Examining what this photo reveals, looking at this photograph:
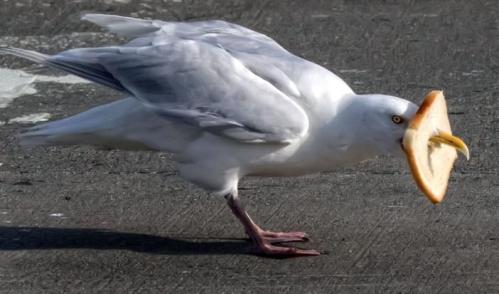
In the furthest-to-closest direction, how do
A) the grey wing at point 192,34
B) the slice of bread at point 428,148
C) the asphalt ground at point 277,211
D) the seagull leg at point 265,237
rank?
the grey wing at point 192,34
the seagull leg at point 265,237
the slice of bread at point 428,148
the asphalt ground at point 277,211

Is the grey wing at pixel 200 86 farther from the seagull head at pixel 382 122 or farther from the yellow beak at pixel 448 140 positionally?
the yellow beak at pixel 448 140

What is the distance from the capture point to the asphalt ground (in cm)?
470

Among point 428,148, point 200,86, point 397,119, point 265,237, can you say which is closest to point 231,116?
point 200,86

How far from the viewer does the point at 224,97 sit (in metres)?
4.89

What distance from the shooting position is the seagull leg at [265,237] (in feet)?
16.2

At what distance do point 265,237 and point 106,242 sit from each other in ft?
2.08

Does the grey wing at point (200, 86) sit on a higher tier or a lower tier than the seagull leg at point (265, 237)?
higher

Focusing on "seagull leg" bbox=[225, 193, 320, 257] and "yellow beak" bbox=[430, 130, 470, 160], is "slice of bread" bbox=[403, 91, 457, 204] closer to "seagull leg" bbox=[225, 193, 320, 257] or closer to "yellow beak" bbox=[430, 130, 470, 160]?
"yellow beak" bbox=[430, 130, 470, 160]

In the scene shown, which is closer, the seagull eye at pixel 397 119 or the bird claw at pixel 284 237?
the seagull eye at pixel 397 119

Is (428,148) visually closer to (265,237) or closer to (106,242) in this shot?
(265,237)

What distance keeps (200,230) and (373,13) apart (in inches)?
123

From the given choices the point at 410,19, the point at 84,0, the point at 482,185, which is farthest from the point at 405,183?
the point at 84,0

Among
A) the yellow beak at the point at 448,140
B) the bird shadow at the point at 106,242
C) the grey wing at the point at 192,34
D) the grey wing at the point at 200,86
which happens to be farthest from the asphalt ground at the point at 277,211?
the grey wing at the point at 192,34

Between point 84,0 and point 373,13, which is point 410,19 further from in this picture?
point 84,0
